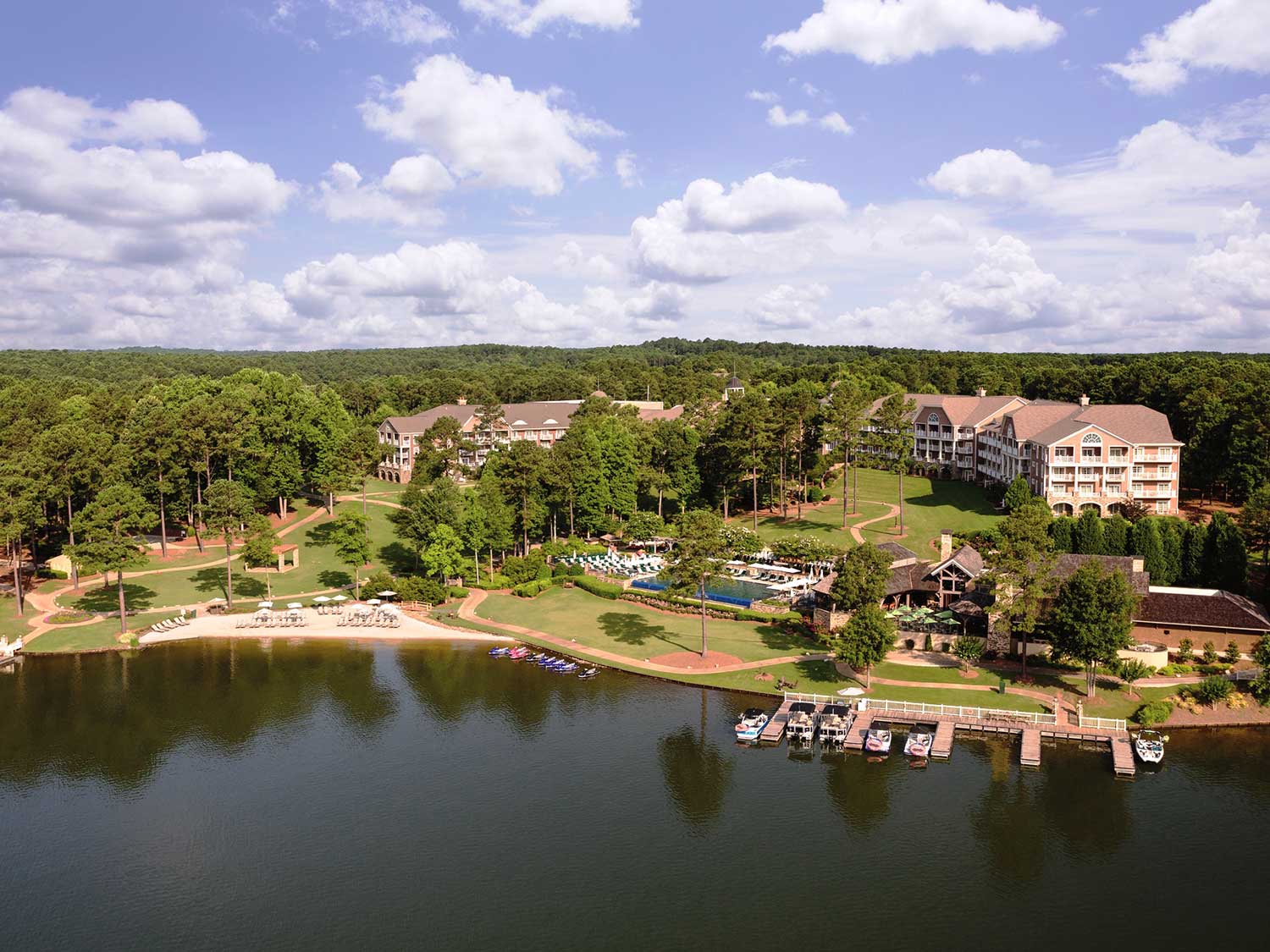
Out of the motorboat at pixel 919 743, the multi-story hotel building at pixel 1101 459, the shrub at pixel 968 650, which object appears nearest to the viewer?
the motorboat at pixel 919 743

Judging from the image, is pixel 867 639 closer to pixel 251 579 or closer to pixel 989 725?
pixel 989 725

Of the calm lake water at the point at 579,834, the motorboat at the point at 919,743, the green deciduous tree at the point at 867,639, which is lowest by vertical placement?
the calm lake water at the point at 579,834

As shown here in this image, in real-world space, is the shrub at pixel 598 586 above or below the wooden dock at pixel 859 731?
above

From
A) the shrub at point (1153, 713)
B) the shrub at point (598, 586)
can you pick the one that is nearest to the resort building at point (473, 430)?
the shrub at point (598, 586)

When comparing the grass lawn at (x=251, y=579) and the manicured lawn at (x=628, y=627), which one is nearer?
the manicured lawn at (x=628, y=627)

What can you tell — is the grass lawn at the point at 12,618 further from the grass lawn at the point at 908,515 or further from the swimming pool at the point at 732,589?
the grass lawn at the point at 908,515

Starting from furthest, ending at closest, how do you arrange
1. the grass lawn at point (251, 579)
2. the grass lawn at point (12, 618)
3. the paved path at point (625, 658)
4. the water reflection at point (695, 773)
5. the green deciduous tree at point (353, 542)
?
the green deciduous tree at point (353, 542)
the grass lawn at point (251, 579)
the grass lawn at point (12, 618)
the paved path at point (625, 658)
the water reflection at point (695, 773)

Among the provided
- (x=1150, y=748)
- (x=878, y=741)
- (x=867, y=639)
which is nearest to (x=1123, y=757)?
(x=1150, y=748)
